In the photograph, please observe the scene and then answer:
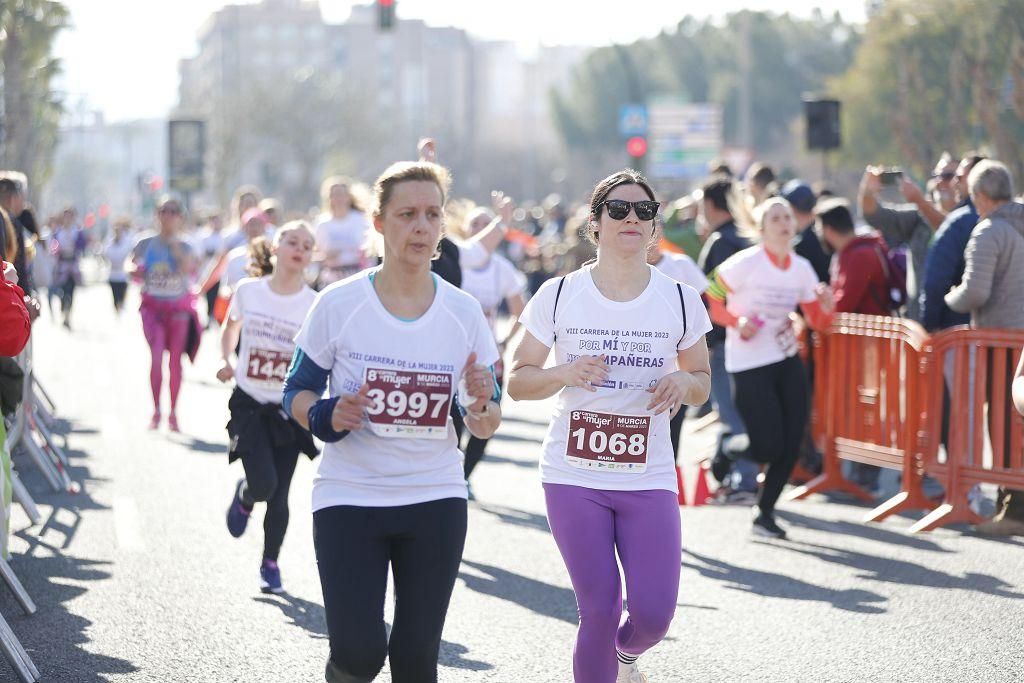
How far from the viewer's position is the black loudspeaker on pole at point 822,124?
64.1 ft

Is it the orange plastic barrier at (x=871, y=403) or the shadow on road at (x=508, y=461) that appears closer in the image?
the orange plastic barrier at (x=871, y=403)

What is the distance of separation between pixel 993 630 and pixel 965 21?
87.8ft

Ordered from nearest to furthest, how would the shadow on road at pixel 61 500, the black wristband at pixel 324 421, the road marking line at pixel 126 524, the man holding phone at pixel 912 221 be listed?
the black wristband at pixel 324 421, the road marking line at pixel 126 524, the shadow on road at pixel 61 500, the man holding phone at pixel 912 221

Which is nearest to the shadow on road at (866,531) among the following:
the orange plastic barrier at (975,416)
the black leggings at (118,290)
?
the orange plastic barrier at (975,416)

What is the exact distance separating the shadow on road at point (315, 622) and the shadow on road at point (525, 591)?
0.75 m

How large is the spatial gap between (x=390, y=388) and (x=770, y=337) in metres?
4.75

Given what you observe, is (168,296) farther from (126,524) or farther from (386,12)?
(386,12)

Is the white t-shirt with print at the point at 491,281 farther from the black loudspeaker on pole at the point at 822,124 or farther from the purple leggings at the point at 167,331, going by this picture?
the black loudspeaker on pole at the point at 822,124

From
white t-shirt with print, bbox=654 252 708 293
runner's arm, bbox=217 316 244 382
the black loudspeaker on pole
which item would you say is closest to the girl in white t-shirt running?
runner's arm, bbox=217 316 244 382

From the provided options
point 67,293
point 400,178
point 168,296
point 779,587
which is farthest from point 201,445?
point 67,293

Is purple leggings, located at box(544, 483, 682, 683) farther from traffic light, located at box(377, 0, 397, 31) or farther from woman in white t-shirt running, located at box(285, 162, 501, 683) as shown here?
traffic light, located at box(377, 0, 397, 31)

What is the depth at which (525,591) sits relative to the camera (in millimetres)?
7867

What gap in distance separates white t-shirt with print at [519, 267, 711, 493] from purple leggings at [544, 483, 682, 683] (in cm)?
6

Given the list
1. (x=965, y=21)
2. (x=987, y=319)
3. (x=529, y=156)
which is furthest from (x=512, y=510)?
(x=529, y=156)
